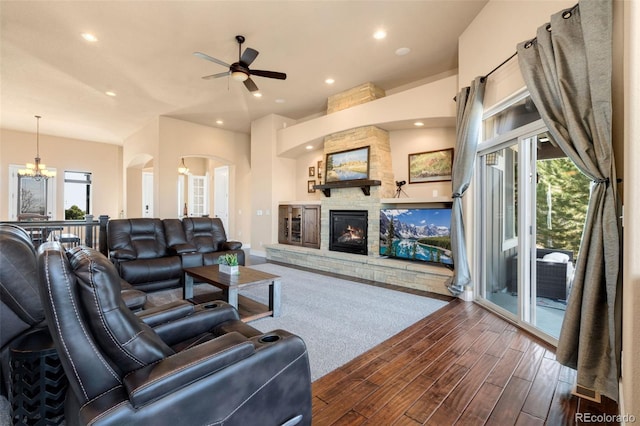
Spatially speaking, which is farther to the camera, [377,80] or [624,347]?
[377,80]

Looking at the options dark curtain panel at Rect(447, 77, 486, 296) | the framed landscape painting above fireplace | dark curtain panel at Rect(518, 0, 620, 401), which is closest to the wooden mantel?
the framed landscape painting above fireplace

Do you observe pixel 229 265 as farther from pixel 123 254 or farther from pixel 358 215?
pixel 358 215

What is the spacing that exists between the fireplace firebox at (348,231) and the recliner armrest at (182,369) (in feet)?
15.1

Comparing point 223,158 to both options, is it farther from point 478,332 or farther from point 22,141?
point 478,332

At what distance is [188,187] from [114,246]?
642 cm

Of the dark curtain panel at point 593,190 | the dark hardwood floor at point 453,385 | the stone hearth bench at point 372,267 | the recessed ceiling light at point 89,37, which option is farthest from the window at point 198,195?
the dark curtain panel at point 593,190

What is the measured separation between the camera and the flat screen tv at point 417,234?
473 centimetres

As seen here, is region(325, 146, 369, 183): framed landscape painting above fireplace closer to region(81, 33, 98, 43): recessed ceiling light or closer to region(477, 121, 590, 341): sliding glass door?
region(477, 121, 590, 341): sliding glass door

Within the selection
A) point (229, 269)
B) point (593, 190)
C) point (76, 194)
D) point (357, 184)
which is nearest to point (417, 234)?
point (357, 184)

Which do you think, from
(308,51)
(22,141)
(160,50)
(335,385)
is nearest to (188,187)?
(22,141)

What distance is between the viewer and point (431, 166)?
17.7ft

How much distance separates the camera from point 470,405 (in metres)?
1.89

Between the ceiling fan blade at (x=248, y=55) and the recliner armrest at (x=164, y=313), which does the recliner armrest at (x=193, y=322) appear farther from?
the ceiling fan blade at (x=248, y=55)

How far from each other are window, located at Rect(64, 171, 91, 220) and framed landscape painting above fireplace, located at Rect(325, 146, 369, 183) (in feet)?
27.0
